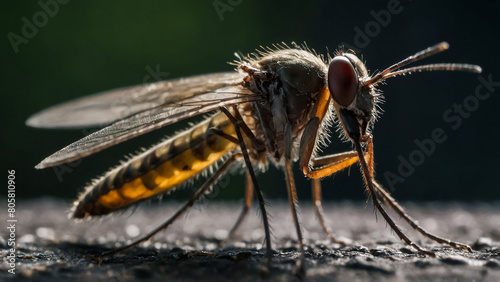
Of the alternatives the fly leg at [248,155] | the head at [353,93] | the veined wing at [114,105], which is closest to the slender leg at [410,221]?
the head at [353,93]

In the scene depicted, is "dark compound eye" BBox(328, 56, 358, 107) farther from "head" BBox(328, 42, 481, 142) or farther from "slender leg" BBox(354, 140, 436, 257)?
"slender leg" BBox(354, 140, 436, 257)

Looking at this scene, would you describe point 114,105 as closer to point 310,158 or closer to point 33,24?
point 310,158

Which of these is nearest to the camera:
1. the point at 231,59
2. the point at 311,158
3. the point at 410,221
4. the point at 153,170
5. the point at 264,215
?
the point at 264,215

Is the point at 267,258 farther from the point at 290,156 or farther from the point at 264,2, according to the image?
the point at 264,2

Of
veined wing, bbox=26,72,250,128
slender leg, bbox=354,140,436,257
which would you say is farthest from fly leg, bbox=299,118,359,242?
veined wing, bbox=26,72,250,128

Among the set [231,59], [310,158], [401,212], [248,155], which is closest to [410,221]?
[401,212]

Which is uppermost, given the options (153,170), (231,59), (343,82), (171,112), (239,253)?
(231,59)
